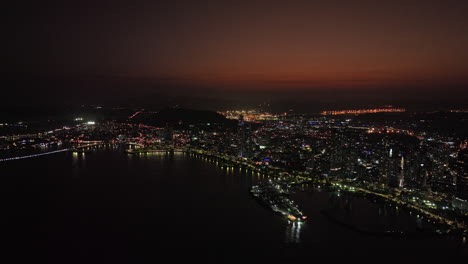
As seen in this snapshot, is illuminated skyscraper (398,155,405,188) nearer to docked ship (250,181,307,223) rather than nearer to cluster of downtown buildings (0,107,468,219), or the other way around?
cluster of downtown buildings (0,107,468,219)

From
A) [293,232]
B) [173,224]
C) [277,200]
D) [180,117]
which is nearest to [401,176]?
[277,200]

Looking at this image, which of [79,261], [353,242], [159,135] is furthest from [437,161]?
[159,135]

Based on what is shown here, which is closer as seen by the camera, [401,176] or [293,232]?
[293,232]

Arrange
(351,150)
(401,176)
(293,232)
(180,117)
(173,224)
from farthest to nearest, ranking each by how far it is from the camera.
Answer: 1. (180,117)
2. (351,150)
3. (401,176)
4. (173,224)
5. (293,232)

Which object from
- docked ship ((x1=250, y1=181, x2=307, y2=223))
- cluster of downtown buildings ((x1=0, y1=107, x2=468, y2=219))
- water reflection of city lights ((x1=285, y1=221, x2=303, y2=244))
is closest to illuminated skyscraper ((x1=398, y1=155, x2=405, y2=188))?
cluster of downtown buildings ((x1=0, y1=107, x2=468, y2=219))

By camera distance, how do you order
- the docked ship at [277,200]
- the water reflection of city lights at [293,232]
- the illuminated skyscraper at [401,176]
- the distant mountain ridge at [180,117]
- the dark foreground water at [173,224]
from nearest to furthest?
the dark foreground water at [173,224] → the water reflection of city lights at [293,232] → the docked ship at [277,200] → the illuminated skyscraper at [401,176] → the distant mountain ridge at [180,117]

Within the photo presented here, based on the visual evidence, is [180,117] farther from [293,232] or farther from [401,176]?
[293,232]

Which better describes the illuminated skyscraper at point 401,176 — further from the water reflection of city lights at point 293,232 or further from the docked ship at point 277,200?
the water reflection of city lights at point 293,232

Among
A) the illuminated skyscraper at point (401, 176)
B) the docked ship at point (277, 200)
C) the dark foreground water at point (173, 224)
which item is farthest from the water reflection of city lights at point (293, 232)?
the illuminated skyscraper at point (401, 176)

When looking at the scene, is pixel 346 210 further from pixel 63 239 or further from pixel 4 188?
pixel 4 188
